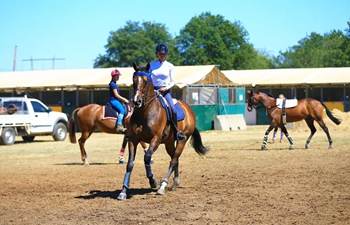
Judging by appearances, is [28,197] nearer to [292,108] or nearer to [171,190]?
[171,190]

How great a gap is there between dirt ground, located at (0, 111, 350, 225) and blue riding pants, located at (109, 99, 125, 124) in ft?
4.52

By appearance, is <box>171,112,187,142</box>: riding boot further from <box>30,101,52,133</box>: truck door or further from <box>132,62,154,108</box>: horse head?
<box>30,101,52,133</box>: truck door

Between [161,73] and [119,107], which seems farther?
[119,107]

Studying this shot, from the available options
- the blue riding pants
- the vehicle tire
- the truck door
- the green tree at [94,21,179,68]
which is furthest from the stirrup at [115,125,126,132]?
the green tree at [94,21,179,68]

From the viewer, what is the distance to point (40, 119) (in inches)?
1219

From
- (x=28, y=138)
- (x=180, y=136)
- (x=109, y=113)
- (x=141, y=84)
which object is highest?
(x=141, y=84)

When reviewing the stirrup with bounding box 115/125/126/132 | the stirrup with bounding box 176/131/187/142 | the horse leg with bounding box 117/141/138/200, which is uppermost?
the stirrup with bounding box 176/131/187/142

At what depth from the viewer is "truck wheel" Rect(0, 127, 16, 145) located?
28.8m

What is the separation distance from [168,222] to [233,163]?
8932mm

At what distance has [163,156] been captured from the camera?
2078 cm

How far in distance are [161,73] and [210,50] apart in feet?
241

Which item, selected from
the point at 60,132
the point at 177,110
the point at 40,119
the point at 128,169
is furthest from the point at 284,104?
the point at 60,132

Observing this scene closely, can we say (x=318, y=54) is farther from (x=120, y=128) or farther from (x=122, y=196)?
(x=122, y=196)

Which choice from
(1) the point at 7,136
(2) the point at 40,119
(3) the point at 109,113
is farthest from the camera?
(2) the point at 40,119
